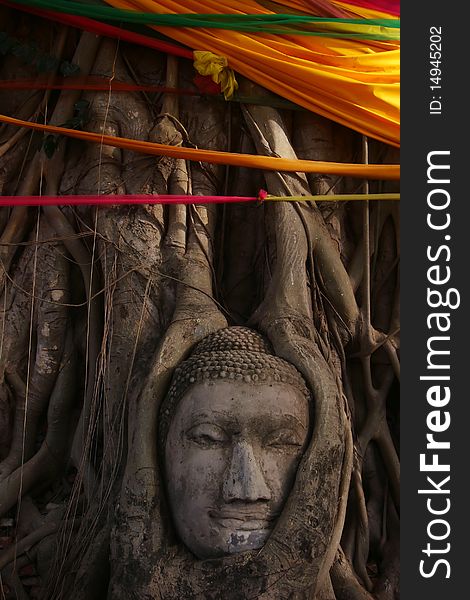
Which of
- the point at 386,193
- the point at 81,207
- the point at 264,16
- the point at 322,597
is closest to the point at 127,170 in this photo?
the point at 81,207

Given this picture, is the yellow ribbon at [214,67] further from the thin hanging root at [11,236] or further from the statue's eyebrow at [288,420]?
the statue's eyebrow at [288,420]

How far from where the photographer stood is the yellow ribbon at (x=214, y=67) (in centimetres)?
394

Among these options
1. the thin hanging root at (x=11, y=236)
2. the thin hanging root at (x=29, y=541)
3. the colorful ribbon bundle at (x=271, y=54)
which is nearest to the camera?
the thin hanging root at (x=29, y=541)

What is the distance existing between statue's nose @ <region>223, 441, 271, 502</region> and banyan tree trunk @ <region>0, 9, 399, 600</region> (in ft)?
0.52

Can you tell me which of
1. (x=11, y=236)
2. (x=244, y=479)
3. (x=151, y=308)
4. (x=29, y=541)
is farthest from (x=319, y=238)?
(x=29, y=541)

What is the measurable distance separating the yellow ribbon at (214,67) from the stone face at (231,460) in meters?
1.38

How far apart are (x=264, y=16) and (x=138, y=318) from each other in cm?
138

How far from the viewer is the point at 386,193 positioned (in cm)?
416

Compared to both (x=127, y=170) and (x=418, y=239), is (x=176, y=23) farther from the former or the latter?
(x=418, y=239)

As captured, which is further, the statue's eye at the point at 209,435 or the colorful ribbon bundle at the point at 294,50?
the colorful ribbon bundle at the point at 294,50

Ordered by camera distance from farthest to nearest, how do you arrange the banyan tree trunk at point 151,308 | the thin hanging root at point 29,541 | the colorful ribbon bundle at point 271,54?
the colorful ribbon bundle at point 271,54, the thin hanging root at point 29,541, the banyan tree trunk at point 151,308

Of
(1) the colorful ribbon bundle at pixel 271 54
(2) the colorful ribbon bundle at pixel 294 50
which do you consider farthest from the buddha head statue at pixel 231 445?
(2) the colorful ribbon bundle at pixel 294 50

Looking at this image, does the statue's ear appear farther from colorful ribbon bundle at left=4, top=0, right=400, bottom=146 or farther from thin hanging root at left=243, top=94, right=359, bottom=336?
colorful ribbon bundle at left=4, top=0, right=400, bottom=146

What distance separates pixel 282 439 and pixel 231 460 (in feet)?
0.68
